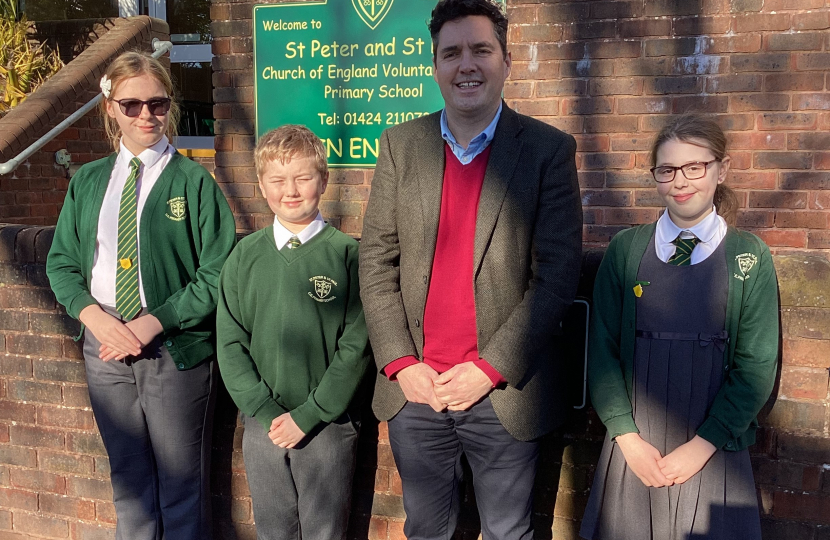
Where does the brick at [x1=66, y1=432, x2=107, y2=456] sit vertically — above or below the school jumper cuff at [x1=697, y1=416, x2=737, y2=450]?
below

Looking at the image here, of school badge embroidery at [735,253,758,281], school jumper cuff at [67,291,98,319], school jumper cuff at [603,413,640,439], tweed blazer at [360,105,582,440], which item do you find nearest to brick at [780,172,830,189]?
school badge embroidery at [735,253,758,281]

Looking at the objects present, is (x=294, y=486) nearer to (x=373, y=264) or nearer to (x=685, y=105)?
(x=373, y=264)

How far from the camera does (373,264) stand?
7.59 ft

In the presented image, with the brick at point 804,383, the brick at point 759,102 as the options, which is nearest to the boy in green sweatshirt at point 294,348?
the brick at point 804,383

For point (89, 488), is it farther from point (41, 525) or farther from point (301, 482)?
point (301, 482)

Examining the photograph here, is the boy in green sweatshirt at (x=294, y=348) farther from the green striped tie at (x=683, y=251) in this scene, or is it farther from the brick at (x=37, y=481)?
the brick at (x=37, y=481)

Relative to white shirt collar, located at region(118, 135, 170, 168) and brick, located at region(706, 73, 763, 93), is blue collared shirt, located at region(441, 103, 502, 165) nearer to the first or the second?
white shirt collar, located at region(118, 135, 170, 168)

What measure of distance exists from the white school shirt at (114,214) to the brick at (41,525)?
1.29m

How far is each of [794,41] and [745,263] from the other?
8.59 feet

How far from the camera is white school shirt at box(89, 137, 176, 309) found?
261cm

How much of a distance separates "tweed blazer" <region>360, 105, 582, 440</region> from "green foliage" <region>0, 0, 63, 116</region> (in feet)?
20.2

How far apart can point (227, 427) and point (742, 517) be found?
1882mm

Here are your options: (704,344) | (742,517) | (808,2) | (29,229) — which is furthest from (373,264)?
(808,2)

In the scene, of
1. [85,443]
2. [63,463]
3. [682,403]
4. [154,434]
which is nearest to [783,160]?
[682,403]
